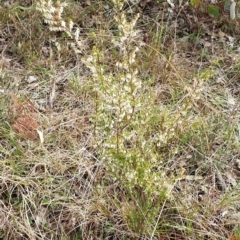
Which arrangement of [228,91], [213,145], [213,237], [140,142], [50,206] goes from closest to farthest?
[140,142]
[213,237]
[50,206]
[213,145]
[228,91]

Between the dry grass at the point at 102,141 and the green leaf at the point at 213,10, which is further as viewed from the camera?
the green leaf at the point at 213,10

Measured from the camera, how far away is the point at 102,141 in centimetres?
235

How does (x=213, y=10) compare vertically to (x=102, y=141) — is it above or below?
above

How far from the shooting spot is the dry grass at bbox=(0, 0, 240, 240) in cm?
216

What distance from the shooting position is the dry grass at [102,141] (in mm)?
2160

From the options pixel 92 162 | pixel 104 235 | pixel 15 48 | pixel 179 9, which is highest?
pixel 179 9

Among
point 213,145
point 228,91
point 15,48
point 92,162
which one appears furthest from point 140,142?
point 15,48

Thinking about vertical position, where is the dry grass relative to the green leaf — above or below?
below

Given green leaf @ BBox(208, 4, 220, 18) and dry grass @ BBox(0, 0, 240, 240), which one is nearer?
dry grass @ BBox(0, 0, 240, 240)

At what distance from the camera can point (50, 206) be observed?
7.43 feet

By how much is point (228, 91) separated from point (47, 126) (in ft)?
3.59

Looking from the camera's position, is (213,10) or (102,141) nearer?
(102,141)

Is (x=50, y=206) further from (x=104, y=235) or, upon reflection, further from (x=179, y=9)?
(x=179, y=9)

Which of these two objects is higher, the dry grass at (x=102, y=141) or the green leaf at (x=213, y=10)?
the green leaf at (x=213, y=10)
